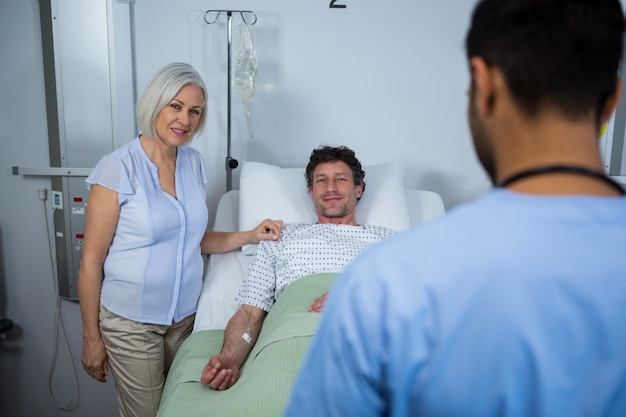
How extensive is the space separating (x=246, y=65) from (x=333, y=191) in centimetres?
66

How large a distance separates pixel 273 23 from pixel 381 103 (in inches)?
24.3

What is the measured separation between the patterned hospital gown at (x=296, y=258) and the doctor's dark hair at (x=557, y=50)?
141 cm

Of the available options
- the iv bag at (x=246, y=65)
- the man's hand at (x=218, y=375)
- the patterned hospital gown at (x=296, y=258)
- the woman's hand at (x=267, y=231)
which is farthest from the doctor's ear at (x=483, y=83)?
the iv bag at (x=246, y=65)

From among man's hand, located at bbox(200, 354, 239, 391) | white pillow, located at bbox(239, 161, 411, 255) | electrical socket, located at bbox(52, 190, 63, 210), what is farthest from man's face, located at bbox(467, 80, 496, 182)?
electrical socket, located at bbox(52, 190, 63, 210)

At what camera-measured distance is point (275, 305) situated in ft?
5.60

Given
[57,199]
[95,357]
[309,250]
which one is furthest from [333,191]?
[57,199]

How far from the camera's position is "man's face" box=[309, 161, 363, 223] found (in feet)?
6.72

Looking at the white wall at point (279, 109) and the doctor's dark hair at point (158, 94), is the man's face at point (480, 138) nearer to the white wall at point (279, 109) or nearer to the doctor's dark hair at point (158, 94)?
the doctor's dark hair at point (158, 94)

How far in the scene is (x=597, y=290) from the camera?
0.47m

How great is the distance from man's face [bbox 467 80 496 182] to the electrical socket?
6.77 feet

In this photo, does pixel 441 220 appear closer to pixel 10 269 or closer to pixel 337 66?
pixel 337 66

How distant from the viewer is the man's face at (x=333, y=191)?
2.05 m

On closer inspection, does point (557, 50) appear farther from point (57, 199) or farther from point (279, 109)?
point (57, 199)

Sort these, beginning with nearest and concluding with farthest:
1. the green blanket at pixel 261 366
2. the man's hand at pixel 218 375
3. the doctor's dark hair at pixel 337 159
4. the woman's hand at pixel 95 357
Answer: the green blanket at pixel 261 366
the man's hand at pixel 218 375
the woman's hand at pixel 95 357
the doctor's dark hair at pixel 337 159
